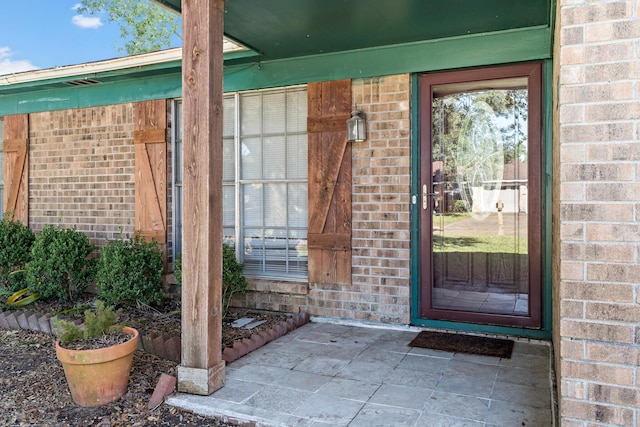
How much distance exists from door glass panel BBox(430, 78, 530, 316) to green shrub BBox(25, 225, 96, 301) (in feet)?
11.3

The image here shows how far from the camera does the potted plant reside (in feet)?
8.70

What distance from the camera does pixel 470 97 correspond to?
3930 millimetres

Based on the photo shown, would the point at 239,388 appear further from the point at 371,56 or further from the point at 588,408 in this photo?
the point at 371,56

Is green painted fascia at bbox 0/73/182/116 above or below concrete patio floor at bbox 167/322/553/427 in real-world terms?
above

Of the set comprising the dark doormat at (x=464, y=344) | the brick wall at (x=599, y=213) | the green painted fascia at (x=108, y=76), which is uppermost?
the green painted fascia at (x=108, y=76)

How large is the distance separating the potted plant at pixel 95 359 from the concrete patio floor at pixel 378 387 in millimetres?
352

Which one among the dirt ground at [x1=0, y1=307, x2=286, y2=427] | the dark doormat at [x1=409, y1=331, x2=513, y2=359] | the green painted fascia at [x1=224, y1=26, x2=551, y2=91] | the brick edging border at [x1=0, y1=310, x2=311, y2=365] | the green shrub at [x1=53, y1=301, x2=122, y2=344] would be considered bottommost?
the dirt ground at [x1=0, y1=307, x2=286, y2=427]

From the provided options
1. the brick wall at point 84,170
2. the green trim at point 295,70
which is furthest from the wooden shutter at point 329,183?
the brick wall at point 84,170

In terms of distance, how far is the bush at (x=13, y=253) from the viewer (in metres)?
5.02

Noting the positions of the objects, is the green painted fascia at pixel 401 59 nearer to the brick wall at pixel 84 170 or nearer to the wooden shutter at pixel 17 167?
the brick wall at pixel 84 170

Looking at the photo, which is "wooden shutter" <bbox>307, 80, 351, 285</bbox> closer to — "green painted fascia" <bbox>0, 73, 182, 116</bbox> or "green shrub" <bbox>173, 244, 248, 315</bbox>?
"green shrub" <bbox>173, 244, 248, 315</bbox>

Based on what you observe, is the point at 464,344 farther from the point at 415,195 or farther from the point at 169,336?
the point at 169,336

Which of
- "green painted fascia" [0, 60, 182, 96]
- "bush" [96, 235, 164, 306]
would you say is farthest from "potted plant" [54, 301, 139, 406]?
"green painted fascia" [0, 60, 182, 96]

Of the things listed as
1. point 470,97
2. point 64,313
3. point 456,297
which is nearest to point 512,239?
point 456,297
